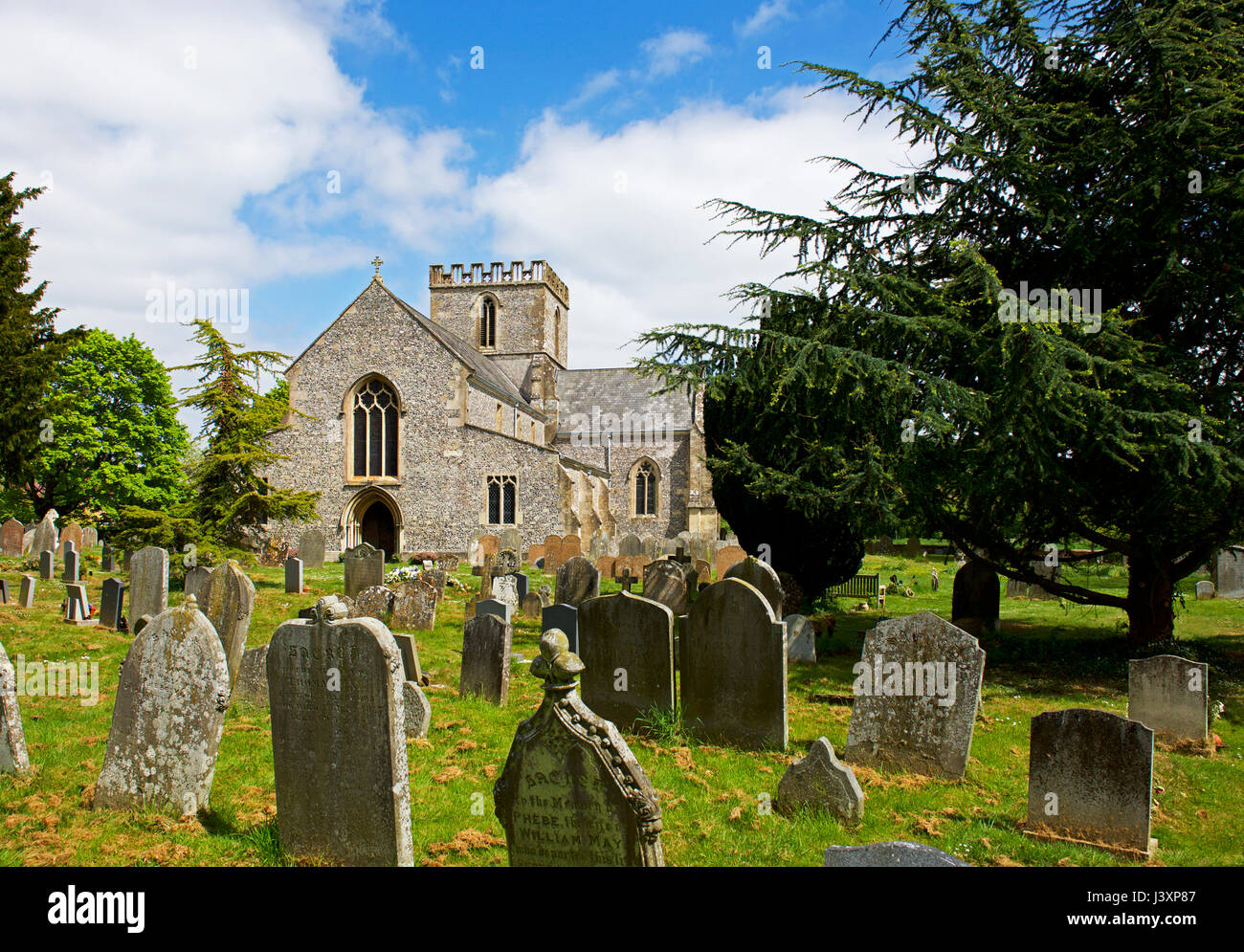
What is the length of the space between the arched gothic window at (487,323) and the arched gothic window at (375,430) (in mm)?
15058

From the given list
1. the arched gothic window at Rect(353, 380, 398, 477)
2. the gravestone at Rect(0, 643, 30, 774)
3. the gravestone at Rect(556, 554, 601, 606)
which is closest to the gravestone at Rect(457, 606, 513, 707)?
the gravestone at Rect(0, 643, 30, 774)

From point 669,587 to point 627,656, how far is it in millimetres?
7063

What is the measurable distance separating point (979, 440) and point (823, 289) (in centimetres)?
311

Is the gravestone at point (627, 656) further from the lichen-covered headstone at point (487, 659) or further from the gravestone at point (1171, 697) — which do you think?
the gravestone at point (1171, 697)

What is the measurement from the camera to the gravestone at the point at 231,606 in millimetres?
8031

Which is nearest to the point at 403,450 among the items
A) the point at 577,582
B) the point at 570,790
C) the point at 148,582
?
the point at 577,582

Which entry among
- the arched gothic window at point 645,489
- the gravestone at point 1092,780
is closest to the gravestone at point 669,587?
the gravestone at point 1092,780

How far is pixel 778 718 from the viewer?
6199 millimetres

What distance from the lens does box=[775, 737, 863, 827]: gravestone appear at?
485 cm

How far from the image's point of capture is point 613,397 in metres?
38.8

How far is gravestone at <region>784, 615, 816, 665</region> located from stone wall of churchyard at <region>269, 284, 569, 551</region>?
1554 cm

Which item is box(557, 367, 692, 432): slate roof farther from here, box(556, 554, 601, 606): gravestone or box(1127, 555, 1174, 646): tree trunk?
box(1127, 555, 1174, 646): tree trunk
